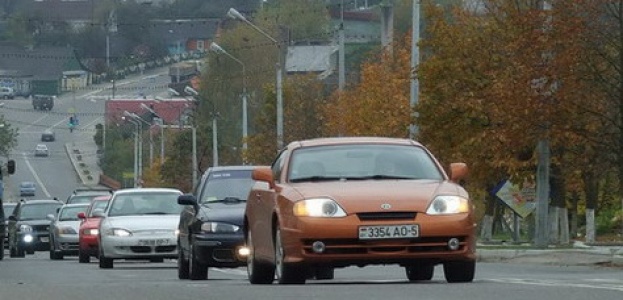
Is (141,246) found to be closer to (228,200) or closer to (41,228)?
(228,200)

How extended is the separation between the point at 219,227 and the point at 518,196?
935 inches

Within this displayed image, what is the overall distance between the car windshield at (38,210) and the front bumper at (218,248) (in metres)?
28.1

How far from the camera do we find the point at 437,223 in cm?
2030

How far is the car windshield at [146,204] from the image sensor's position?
115 feet

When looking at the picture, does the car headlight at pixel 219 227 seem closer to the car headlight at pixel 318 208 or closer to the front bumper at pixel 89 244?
the car headlight at pixel 318 208

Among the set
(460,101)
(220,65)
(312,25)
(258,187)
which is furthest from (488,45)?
(312,25)

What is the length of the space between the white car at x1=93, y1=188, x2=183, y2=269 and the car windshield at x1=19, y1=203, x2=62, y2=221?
1926 cm

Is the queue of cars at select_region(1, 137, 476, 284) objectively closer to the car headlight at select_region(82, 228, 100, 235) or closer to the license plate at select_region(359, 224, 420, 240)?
the license plate at select_region(359, 224, 420, 240)

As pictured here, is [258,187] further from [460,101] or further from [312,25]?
[312,25]

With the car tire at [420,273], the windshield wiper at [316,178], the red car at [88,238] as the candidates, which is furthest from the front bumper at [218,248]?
the red car at [88,238]

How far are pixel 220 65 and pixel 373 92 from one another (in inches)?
2636

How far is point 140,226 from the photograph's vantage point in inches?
1351

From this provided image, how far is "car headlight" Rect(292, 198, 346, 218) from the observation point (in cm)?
2023

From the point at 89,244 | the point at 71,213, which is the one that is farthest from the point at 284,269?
the point at 71,213
